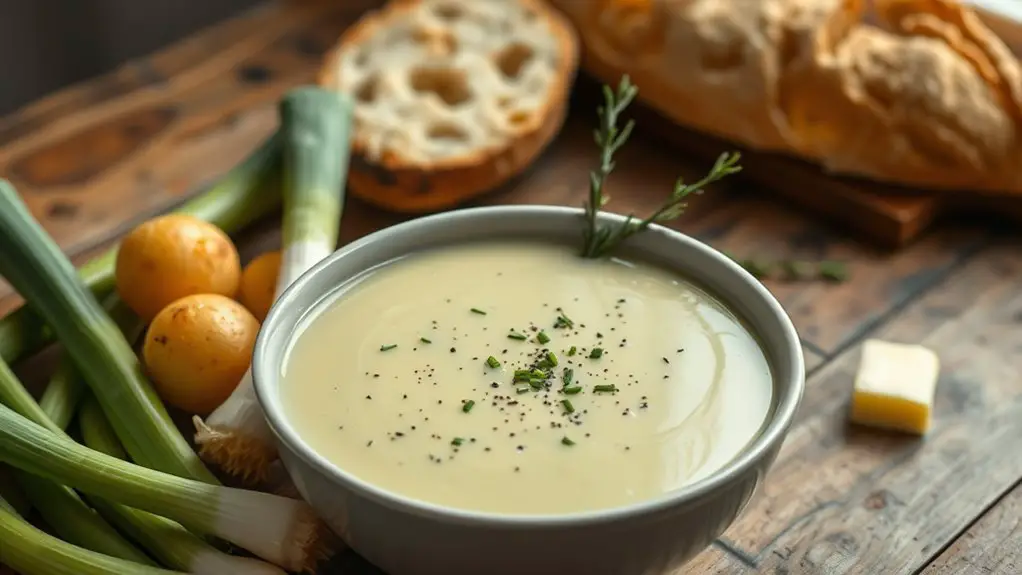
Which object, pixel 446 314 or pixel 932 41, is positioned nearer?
pixel 446 314

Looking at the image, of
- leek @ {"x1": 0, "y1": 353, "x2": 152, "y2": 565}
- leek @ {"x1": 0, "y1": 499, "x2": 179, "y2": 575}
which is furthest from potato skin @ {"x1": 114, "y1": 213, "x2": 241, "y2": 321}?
leek @ {"x1": 0, "y1": 499, "x2": 179, "y2": 575}

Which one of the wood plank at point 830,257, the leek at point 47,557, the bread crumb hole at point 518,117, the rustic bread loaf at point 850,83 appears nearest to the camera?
the leek at point 47,557

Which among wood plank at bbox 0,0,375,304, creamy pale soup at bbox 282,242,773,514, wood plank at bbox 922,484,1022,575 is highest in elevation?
creamy pale soup at bbox 282,242,773,514

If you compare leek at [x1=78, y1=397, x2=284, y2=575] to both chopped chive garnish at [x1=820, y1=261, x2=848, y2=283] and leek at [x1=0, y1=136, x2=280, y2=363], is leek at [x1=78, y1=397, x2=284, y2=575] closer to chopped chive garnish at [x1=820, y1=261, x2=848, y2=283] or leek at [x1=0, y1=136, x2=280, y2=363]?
leek at [x1=0, y1=136, x2=280, y2=363]

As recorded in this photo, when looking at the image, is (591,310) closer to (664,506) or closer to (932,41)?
(664,506)

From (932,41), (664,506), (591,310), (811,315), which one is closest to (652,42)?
(932,41)

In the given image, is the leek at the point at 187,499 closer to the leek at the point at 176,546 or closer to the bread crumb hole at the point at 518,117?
the leek at the point at 176,546

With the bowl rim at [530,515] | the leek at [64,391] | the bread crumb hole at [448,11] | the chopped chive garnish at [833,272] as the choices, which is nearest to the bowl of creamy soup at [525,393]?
the bowl rim at [530,515]
